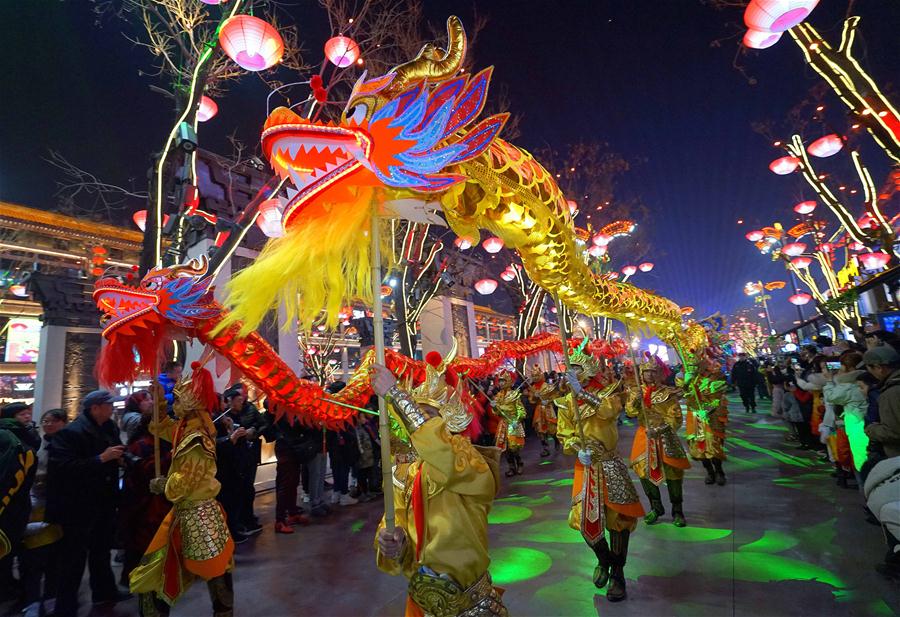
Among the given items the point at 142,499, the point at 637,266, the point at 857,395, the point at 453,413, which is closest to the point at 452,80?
the point at 453,413

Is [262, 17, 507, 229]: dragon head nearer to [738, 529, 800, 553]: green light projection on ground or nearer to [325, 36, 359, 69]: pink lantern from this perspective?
[738, 529, 800, 553]: green light projection on ground

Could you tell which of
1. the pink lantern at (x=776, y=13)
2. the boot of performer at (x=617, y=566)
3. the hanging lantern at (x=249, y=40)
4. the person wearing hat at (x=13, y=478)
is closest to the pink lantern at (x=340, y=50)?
the hanging lantern at (x=249, y=40)

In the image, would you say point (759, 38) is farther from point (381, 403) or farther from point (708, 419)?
point (381, 403)

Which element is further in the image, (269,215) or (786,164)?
(786,164)

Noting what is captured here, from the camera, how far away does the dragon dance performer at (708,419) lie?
580 cm

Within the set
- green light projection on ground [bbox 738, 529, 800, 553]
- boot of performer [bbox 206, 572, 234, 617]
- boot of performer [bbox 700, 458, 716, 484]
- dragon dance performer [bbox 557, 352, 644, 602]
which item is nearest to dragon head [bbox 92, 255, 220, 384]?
boot of performer [bbox 206, 572, 234, 617]

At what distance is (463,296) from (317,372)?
5.35m

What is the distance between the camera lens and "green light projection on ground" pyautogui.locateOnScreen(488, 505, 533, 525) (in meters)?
4.90

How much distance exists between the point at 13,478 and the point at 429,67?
Result: 3954mm

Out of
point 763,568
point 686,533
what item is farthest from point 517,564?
point 763,568

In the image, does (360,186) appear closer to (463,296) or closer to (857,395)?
(857,395)

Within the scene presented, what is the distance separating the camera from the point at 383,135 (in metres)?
1.76

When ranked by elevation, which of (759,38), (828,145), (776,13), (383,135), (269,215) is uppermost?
(828,145)

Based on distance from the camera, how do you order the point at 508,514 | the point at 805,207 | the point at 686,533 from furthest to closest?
1. the point at 805,207
2. the point at 508,514
3. the point at 686,533
